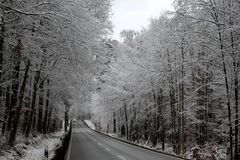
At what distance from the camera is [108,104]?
47.5 metres

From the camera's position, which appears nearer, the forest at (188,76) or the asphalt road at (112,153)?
the forest at (188,76)

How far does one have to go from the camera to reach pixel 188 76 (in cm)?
1831

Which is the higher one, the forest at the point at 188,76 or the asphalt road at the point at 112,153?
the forest at the point at 188,76

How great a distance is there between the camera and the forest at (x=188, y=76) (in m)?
11.7

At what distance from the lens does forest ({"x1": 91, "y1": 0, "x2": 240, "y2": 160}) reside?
11.7 metres

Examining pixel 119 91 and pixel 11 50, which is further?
pixel 119 91

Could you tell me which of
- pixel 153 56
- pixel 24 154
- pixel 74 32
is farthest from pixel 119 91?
pixel 74 32

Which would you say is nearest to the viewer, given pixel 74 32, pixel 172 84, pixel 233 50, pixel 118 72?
pixel 74 32

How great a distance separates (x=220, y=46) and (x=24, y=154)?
1021 cm

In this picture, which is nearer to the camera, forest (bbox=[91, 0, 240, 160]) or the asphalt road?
forest (bbox=[91, 0, 240, 160])

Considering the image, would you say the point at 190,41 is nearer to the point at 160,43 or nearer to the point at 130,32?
the point at 160,43

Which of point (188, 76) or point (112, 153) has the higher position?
point (188, 76)

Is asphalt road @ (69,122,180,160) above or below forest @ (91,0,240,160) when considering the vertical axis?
below

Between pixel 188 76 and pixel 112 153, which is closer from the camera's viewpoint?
pixel 112 153
